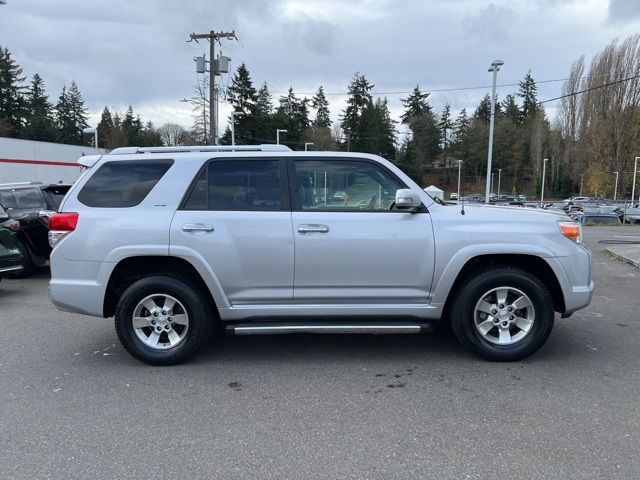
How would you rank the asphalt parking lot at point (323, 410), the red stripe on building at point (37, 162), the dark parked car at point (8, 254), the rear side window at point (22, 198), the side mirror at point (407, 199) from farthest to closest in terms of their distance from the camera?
the red stripe on building at point (37, 162), the rear side window at point (22, 198), the dark parked car at point (8, 254), the side mirror at point (407, 199), the asphalt parking lot at point (323, 410)

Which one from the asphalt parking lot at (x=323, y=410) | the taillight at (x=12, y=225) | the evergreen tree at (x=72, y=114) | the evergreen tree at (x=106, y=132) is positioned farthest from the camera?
the evergreen tree at (x=72, y=114)

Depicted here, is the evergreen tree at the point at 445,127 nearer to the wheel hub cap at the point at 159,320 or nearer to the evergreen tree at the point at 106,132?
the evergreen tree at the point at 106,132

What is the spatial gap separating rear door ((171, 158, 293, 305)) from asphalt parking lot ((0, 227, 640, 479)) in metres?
0.78

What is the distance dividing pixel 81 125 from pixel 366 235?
296ft

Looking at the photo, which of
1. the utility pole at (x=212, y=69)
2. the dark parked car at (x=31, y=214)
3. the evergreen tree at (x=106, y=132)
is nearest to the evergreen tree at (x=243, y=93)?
the evergreen tree at (x=106, y=132)

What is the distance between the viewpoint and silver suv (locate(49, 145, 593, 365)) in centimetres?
450

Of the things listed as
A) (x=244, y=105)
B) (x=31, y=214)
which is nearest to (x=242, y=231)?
(x=31, y=214)

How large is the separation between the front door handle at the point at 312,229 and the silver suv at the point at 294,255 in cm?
2

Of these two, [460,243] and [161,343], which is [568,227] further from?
[161,343]

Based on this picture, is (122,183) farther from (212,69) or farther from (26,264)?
(212,69)

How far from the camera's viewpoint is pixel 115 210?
4.58m

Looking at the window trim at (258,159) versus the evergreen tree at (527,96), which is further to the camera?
the evergreen tree at (527,96)

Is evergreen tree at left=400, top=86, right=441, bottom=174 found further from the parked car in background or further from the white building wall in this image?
the white building wall

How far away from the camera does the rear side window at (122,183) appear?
464 cm
